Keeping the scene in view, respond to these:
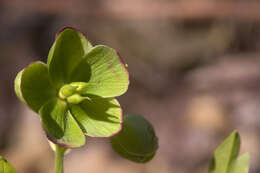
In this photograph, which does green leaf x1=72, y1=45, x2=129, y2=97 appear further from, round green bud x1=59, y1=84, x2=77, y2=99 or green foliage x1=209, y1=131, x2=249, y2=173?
green foliage x1=209, y1=131, x2=249, y2=173

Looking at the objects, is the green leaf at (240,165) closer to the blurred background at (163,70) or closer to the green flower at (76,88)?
the green flower at (76,88)

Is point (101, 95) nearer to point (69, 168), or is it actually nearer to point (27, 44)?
point (69, 168)

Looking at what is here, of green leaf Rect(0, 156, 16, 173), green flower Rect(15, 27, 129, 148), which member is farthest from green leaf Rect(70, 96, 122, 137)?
green leaf Rect(0, 156, 16, 173)

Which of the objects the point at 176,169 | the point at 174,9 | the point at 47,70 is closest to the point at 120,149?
the point at 47,70

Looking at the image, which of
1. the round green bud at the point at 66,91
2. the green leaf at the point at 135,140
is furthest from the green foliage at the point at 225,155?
the round green bud at the point at 66,91

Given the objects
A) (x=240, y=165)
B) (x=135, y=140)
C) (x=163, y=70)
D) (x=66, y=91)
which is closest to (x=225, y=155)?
(x=240, y=165)

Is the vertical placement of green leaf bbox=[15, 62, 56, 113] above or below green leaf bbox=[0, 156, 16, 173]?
above

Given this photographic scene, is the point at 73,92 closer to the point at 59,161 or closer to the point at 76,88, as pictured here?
the point at 76,88
